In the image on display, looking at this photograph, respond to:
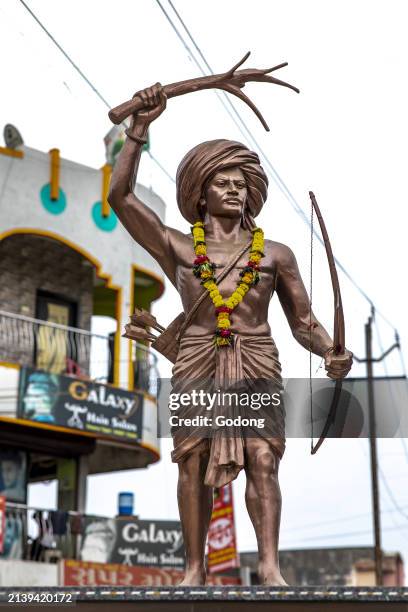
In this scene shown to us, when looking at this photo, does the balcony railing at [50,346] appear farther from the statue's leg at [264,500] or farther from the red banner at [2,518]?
the statue's leg at [264,500]

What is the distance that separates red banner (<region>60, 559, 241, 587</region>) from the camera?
21141 millimetres

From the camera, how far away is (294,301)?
7.36 m

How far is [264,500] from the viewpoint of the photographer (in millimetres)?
6750

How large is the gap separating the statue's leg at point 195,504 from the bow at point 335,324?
1.91 ft

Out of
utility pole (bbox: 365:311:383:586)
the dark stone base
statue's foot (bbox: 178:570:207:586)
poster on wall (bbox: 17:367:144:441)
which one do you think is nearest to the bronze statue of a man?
statue's foot (bbox: 178:570:207:586)

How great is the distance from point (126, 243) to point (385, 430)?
18.2 meters

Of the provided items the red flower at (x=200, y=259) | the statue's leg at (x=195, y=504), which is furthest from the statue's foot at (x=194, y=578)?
the red flower at (x=200, y=259)

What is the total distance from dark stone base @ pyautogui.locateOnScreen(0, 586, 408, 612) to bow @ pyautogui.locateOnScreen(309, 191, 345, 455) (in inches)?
34.9

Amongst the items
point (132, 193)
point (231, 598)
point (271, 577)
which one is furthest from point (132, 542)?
point (231, 598)

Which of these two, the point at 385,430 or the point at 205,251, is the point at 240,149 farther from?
the point at 385,430

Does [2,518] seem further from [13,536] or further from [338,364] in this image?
[338,364]

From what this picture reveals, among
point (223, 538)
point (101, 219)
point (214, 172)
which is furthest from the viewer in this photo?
point (223, 538)

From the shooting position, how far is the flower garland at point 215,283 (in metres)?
6.99

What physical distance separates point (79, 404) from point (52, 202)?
378 cm
